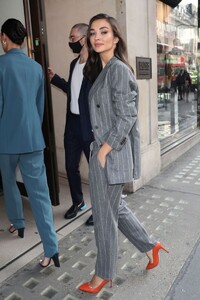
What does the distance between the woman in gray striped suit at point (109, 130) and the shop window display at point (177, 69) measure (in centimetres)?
342

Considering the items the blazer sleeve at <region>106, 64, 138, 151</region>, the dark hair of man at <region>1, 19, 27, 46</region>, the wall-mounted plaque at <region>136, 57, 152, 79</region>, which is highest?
the dark hair of man at <region>1, 19, 27, 46</region>

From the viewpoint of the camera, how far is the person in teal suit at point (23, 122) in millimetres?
2533

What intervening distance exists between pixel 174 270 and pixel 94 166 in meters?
1.17

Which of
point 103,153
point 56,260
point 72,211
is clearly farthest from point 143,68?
point 56,260

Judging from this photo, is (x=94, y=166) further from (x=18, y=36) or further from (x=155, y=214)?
(x=155, y=214)

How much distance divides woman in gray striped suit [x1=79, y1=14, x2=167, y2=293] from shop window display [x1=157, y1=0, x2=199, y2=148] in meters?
3.42

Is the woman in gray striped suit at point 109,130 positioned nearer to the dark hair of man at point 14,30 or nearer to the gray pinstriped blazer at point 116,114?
the gray pinstriped blazer at point 116,114

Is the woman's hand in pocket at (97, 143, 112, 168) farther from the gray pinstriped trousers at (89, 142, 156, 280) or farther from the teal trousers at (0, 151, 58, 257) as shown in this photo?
the teal trousers at (0, 151, 58, 257)

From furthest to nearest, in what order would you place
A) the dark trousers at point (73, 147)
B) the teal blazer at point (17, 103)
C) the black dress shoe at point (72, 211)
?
the black dress shoe at point (72, 211) → the dark trousers at point (73, 147) → the teal blazer at point (17, 103)

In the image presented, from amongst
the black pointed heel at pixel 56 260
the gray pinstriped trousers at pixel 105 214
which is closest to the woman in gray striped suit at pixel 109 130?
the gray pinstriped trousers at pixel 105 214

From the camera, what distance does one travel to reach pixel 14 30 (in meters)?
2.61

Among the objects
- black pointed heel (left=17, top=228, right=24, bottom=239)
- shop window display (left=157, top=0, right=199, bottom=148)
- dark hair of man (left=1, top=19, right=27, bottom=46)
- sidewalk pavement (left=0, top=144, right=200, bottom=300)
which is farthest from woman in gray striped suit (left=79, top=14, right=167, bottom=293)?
shop window display (left=157, top=0, right=199, bottom=148)

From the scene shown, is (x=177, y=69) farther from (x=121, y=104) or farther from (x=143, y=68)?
(x=121, y=104)

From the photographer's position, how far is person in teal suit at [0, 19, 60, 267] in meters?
2.53
